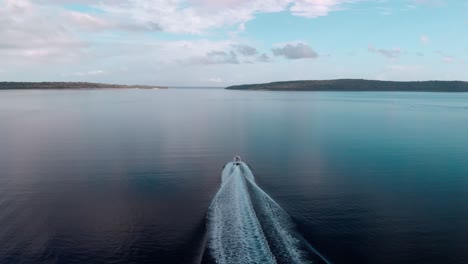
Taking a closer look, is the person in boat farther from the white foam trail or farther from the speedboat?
the white foam trail

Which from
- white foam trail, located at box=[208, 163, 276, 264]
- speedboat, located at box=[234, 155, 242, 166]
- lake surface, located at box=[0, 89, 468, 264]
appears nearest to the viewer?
white foam trail, located at box=[208, 163, 276, 264]

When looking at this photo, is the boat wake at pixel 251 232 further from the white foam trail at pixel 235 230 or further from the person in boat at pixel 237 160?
the person in boat at pixel 237 160

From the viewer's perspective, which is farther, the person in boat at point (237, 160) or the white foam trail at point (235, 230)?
the person in boat at point (237, 160)

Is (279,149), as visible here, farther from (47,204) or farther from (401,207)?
(47,204)

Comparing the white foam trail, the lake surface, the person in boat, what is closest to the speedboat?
the person in boat

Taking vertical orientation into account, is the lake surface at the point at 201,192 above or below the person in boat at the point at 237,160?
below

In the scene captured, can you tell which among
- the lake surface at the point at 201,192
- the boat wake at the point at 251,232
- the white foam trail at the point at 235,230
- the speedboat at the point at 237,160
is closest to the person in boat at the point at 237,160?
the speedboat at the point at 237,160

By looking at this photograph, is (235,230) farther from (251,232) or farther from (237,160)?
(237,160)
